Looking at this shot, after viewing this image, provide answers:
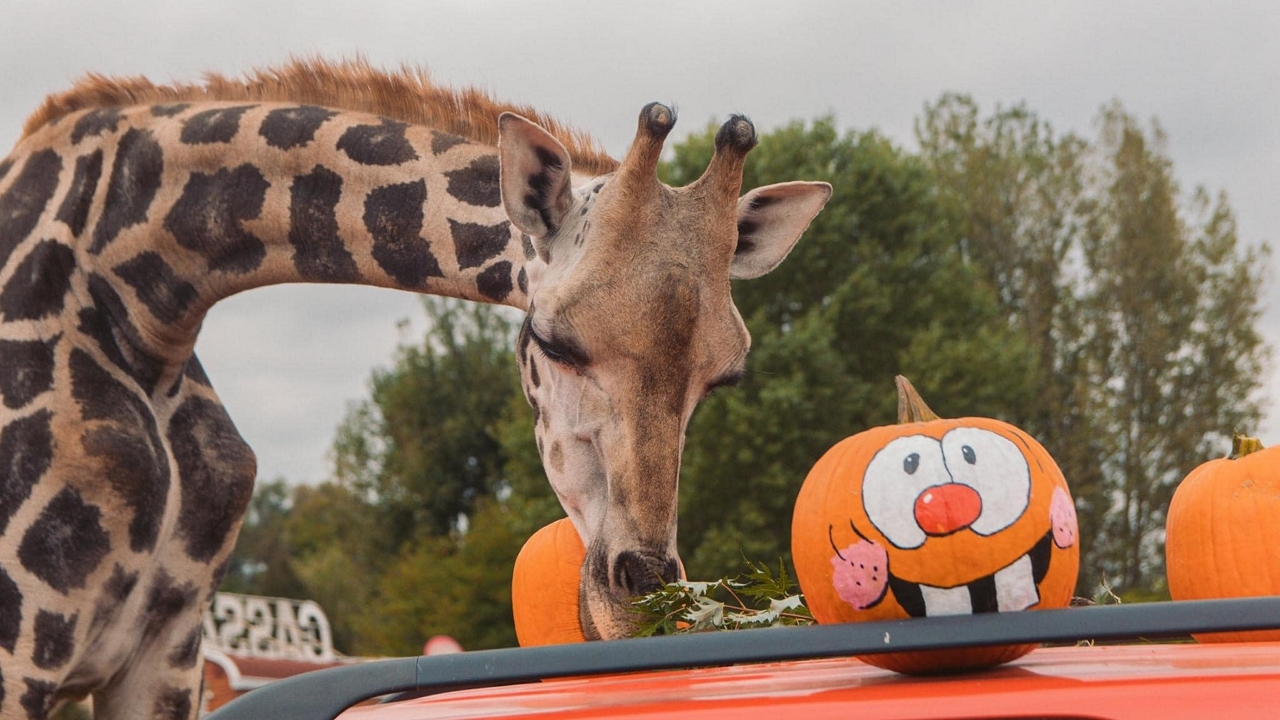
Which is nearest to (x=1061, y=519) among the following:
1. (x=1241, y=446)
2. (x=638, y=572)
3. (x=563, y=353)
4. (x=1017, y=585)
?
(x=1017, y=585)

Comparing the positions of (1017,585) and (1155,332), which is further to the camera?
(1155,332)

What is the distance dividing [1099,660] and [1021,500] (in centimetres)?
28

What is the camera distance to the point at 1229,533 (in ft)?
8.18

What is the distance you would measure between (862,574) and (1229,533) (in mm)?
908

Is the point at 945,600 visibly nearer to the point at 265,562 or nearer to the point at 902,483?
the point at 902,483

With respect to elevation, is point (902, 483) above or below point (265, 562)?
below

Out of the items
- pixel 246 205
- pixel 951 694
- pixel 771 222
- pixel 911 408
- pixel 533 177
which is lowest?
pixel 951 694

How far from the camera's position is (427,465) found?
44812 mm

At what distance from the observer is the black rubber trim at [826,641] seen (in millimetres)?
1658

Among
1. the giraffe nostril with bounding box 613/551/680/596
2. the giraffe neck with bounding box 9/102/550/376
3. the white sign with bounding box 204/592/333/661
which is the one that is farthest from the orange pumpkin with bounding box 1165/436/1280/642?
the white sign with bounding box 204/592/333/661

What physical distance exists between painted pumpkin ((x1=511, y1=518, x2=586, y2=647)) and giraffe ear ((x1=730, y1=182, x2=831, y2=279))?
3.54 ft

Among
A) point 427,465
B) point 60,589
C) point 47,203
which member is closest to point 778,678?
point 60,589

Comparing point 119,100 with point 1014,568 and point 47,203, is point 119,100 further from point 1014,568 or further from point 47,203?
point 1014,568

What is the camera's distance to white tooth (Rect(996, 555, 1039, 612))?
6.48 ft
